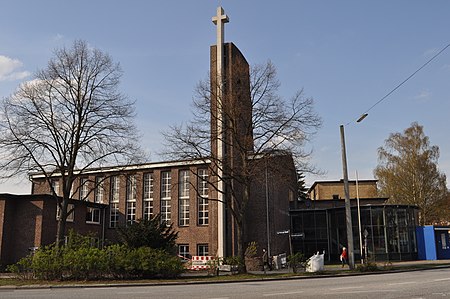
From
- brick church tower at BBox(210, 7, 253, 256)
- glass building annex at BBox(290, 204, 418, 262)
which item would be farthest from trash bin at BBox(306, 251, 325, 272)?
glass building annex at BBox(290, 204, 418, 262)

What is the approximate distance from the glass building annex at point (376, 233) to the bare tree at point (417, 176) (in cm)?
1085

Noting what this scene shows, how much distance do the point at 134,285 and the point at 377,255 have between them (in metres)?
27.1

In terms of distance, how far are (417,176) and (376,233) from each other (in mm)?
14725

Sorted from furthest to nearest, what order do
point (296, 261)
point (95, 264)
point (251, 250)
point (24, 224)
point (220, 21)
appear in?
point (220, 21) < point (24, 224) < point (251, 250) < point (296, 261) < point (95, 264)

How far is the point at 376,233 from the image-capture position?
42.6 meters

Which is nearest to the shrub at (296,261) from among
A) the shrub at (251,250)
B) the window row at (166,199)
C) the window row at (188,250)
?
the shrub at (251,250)

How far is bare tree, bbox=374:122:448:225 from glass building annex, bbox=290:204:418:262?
10846mm

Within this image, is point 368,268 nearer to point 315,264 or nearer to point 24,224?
point 315,264

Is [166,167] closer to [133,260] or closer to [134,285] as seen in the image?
[133,260]

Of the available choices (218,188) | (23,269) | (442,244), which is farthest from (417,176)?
(23,269)

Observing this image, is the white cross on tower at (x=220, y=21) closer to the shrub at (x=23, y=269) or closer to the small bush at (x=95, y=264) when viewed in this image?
the small bush at (x=95, y=264)

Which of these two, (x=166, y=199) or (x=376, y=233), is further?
(x=166, y=199)

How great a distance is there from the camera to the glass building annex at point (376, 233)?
41938mm

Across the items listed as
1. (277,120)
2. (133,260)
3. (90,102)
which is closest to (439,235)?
(277,120)
